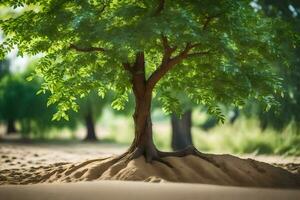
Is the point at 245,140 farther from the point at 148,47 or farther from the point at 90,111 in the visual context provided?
the point at 90,111

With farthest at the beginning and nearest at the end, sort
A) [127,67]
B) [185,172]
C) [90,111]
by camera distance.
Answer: [90,111], [127,67], [185,172]

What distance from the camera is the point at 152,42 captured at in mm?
11516

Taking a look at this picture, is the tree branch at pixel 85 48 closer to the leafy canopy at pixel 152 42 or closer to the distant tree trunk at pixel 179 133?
the leafy canopy at pixel 152 42

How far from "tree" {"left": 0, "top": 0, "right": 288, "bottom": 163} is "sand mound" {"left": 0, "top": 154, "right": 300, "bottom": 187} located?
0.58m

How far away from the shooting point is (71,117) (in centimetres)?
Result: 3048

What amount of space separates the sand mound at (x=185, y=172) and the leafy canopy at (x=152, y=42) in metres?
1.48

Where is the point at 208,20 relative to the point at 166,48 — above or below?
above

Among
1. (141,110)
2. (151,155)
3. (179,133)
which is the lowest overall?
(151,155)

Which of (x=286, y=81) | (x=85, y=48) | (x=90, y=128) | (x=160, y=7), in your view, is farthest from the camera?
(x=90, y=128)

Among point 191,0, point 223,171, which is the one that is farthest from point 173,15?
point 223,171

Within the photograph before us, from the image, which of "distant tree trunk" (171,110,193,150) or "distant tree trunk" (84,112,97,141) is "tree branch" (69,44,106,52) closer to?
"distant tree trunk" (171,110,193,150)

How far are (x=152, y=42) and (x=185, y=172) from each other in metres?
3.09

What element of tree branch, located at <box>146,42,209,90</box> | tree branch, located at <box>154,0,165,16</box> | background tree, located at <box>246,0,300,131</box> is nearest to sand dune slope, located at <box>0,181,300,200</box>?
tree branch, located at <box>146,42,209,90</box>

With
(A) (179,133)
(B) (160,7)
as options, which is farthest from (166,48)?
(A) (179,133)
